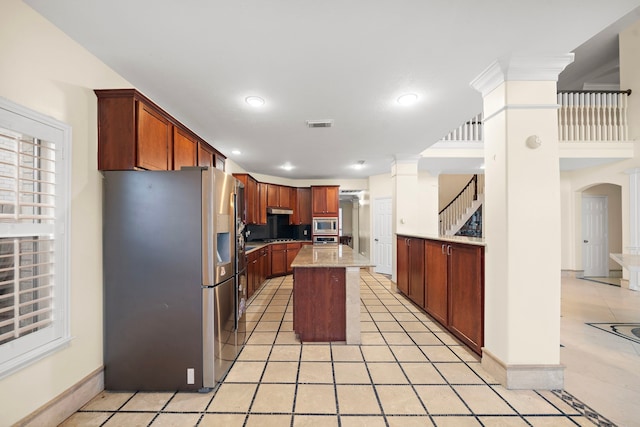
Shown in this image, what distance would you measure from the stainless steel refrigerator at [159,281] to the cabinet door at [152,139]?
0.17 metres

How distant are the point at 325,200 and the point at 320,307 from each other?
435 cm

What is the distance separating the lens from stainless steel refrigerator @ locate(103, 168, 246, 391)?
2.04m

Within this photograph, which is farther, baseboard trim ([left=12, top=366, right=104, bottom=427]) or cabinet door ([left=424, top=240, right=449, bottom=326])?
cabinet door ([left=424, top=240, right=449, bottom=326])

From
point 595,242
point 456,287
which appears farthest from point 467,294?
point 595,242

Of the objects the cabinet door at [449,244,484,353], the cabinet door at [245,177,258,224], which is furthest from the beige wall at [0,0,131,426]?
the cabinet door at [245,177,258,224]

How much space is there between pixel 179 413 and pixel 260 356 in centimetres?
86

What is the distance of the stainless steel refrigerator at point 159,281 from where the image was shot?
6.71 ft

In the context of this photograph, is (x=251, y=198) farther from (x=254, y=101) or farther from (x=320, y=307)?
(x=320, y=307)

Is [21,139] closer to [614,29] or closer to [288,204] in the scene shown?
[288,204]

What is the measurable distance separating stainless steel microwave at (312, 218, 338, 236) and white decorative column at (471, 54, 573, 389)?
16.3ft

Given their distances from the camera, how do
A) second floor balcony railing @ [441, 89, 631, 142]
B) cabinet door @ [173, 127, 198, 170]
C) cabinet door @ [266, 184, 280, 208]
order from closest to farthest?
cabinet door @ [173, 127, 198, 170] → second floor balcony railing @ [441, 89, 631, 142] → cabinet door @ [266, 184, 280, 208]

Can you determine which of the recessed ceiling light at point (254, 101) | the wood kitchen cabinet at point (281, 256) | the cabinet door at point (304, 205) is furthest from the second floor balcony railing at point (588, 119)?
the wood kitchen cabinet at point (281, 256)

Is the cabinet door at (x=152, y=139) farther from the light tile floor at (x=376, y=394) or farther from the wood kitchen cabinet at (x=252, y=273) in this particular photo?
the wood kitchen cabinet at (x=252, y=273)

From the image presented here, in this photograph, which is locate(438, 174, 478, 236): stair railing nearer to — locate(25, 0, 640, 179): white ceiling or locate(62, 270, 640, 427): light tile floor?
locate(62, 270, 640, 427): light tile floor
